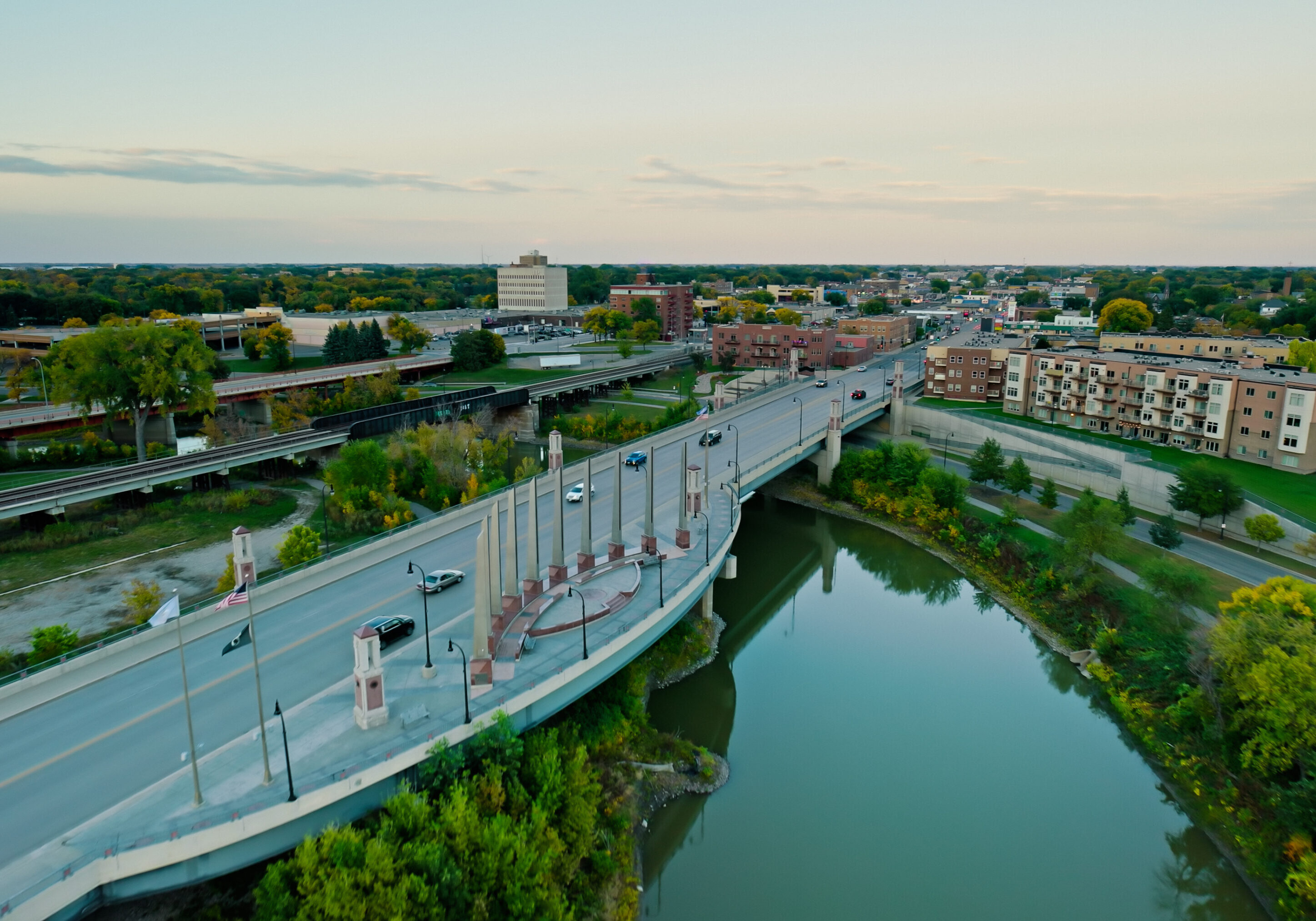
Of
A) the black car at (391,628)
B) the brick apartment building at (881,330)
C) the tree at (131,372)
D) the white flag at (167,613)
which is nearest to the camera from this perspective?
the white flag at (167,613)

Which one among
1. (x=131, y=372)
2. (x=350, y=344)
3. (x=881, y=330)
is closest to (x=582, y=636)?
(x=131, y=372)

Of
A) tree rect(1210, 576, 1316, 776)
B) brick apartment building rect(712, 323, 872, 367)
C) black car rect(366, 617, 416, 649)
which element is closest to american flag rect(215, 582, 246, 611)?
black car rect(366, 617, 416, 649)

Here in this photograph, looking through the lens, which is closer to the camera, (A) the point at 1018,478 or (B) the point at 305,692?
(B) the point at 305,692

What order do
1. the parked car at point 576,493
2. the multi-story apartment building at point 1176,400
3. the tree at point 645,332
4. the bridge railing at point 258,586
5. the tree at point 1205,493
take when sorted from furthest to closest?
the tree at point 645,332 < the multi-story apartment building at point 1176,400 < the parked car at point 576,493 < the tree at point 1205,493 < the bridge railing at point 258,586

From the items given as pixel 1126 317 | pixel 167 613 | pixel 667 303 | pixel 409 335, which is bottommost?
pixel 167 613

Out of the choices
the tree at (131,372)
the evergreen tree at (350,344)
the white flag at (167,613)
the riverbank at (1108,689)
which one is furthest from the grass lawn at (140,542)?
the evergreen tree at (350,344)

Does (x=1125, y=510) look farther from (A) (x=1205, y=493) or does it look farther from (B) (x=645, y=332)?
(B) (x=645, y=332)

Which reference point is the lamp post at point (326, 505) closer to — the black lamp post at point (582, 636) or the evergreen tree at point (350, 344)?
the black lamp post at point (582, 636)
